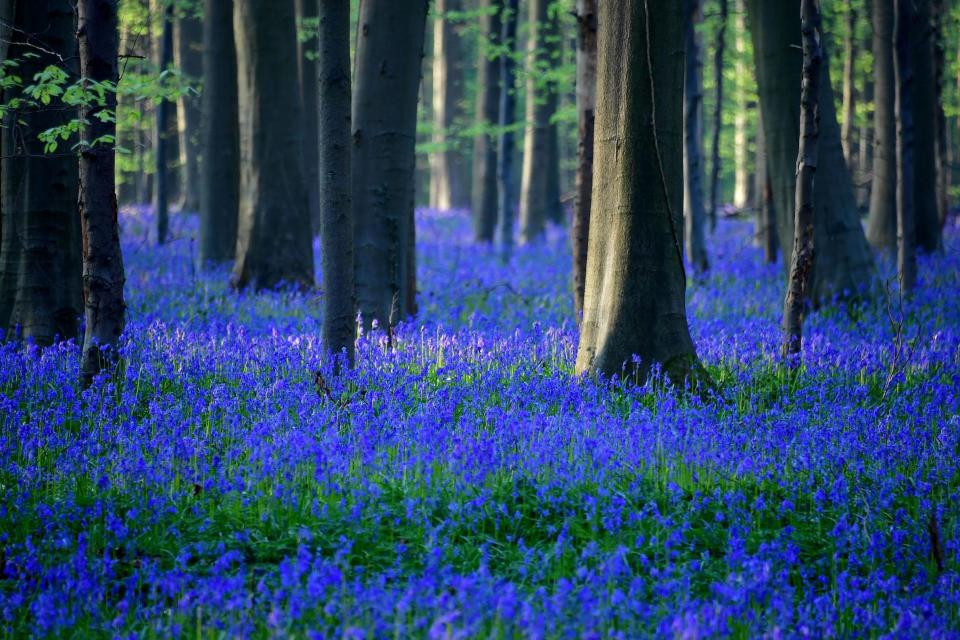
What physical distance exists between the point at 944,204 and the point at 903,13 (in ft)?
31.6

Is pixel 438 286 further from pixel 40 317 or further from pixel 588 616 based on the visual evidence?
pixel 588 616

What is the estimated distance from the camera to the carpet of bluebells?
3.44m

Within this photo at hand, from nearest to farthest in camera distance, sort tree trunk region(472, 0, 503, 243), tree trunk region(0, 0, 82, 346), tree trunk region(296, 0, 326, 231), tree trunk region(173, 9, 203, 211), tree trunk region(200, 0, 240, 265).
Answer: tree trunk region(0, 0, 82, 346)
tree trunk region(200, 0, 240, 265)
tree trunk region(296, 0, 326, 231)
tree trunk region(173, 9, 203, 211)
tree trunk region(472, 0, 503, 243)

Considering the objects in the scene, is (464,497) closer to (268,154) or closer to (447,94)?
(268,154)

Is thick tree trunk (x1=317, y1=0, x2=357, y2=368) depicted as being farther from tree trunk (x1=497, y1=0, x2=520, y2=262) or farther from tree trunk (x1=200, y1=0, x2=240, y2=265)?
tree trunk (x1=497, y1=0, x2=520, y2=262)

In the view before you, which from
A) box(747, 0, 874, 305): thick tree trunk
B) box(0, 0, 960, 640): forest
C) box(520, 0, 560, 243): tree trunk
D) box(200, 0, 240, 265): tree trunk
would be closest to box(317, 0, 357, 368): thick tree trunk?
box(0, 0, 960, 640): forest

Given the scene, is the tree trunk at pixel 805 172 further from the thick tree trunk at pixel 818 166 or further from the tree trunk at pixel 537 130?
the tree trunk at pixel 537 130

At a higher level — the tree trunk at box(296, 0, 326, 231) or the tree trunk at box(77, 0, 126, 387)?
the tree trunk at box(296, 0, 326, 231)

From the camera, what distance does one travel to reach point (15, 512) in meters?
4.20

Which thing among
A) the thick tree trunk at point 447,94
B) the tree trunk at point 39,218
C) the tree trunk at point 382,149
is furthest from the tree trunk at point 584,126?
the thick tree trunk at point 447,94

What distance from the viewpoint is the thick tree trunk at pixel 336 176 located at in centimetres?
621

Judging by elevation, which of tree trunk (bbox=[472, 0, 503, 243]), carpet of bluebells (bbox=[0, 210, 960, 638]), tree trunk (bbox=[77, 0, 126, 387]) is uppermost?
tree trunk (bbox=[472, 0, 503, 243])

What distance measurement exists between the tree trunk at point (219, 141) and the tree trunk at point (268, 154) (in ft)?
6.64

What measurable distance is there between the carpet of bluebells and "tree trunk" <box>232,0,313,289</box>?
437 centimetres
